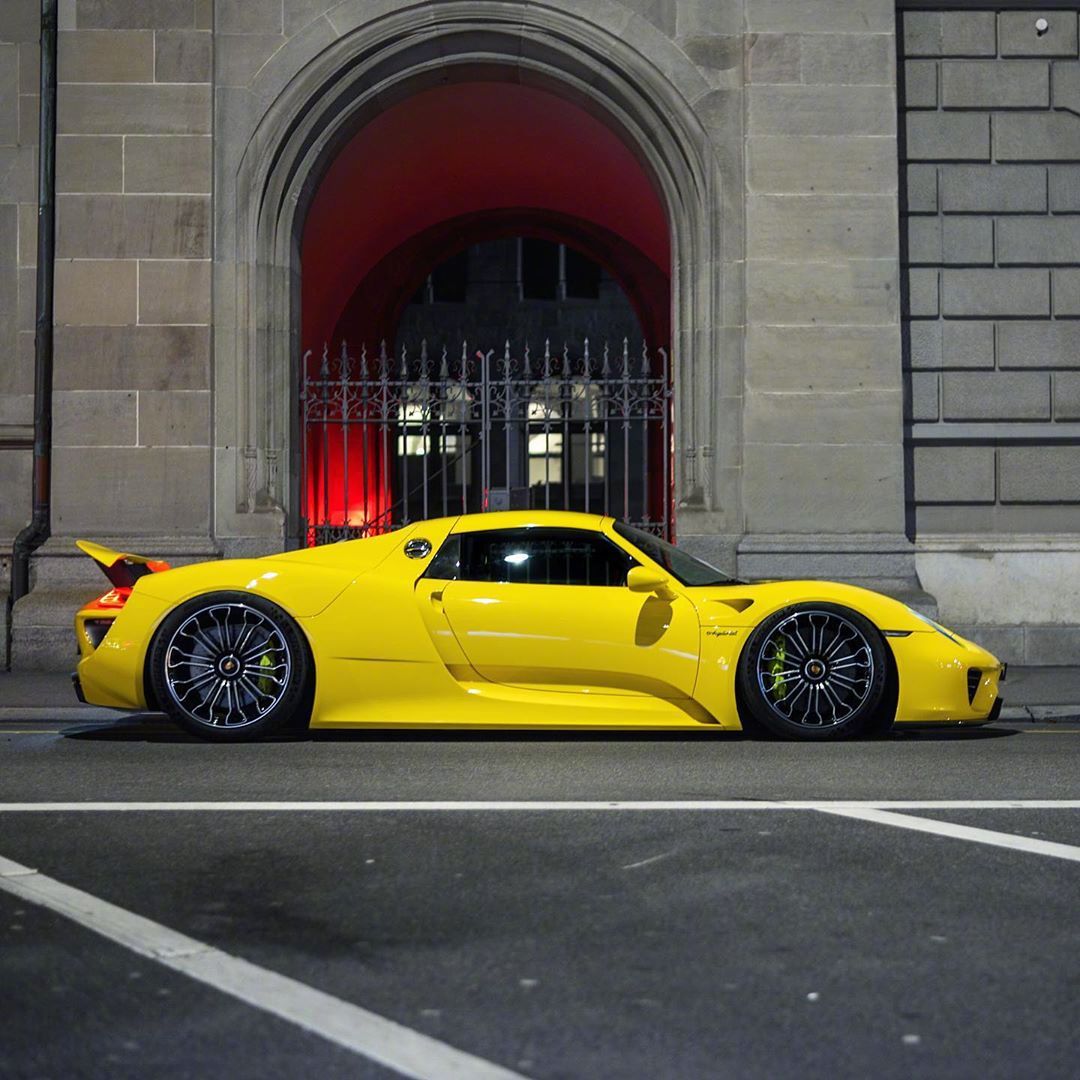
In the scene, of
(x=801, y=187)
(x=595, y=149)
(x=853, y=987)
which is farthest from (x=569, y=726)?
(x=595, y=149)

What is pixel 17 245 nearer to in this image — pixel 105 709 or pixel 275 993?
pixel 105 709

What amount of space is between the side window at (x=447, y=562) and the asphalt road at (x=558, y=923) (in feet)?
5.14

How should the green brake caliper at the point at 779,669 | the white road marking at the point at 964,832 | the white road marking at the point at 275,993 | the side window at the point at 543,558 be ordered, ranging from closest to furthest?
the white road marking at the point at 275,993 → the white road marking at the point at 964,832 → the green brake caliper at the point at 779,669 → the side window at the point at 543,558

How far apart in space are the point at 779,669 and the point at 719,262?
6212 mm

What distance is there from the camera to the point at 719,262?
45.9ft

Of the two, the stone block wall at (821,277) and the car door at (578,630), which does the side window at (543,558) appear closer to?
the car door at (578,630)

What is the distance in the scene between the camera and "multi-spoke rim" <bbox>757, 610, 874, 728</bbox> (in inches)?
335

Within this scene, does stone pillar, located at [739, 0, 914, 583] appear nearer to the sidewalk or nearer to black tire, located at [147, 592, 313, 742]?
the sidewalk

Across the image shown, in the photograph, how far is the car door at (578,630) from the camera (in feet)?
27.7

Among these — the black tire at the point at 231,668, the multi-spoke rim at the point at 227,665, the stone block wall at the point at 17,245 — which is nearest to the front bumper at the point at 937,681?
the black tire at the point at 231,668

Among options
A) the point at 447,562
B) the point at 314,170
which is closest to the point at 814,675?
the point at 447,562

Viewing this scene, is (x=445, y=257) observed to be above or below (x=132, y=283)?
above

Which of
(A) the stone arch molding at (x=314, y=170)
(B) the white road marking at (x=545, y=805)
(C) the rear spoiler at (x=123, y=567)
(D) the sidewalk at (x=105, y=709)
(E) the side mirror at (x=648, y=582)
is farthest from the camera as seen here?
(A) the stone arch molding at (x=314, y=170)

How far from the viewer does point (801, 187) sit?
13.9 metres
